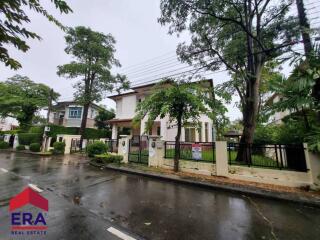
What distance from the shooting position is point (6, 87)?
2281 centimetres

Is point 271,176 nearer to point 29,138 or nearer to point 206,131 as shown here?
point 206,131

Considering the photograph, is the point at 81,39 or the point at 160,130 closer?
the point at 160,130

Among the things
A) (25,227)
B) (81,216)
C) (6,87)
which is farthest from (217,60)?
(6,87)

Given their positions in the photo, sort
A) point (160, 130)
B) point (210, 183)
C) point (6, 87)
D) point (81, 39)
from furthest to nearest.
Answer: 1. point (6, 87)
2. point (81, 39)
3. point (160, 130)
4. point (210, 183)

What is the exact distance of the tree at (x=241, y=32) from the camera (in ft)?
27.3

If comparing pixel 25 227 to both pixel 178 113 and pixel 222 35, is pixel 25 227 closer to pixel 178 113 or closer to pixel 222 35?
pixel 178 113

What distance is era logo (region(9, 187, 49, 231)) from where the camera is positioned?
3.19 meters

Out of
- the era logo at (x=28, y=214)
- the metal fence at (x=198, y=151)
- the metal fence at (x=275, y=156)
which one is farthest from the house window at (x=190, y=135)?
the era logo at (x=28, y=214)

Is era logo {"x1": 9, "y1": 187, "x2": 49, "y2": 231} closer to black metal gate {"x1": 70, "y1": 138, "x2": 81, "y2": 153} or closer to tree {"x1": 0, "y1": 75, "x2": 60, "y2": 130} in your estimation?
black metal gate {"x1": 70, "y1": 138, "x2": 81, "y2": 153}

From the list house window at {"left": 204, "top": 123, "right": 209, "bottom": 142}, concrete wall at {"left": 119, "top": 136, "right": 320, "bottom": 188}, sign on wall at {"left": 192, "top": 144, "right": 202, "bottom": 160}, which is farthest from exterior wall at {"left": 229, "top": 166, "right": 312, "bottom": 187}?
house window at {"left": 204, "top": 123, "right": 209, "bottom": 142}

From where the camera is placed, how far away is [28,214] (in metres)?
3.68

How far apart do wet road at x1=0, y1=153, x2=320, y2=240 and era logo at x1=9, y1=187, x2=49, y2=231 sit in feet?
0.40

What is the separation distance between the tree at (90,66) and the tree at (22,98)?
9.46 metres

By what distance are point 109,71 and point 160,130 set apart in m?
9.60
